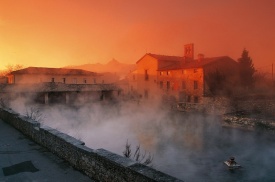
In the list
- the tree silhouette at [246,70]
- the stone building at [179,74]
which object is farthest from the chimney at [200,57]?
the tree silhouette at [246,70]

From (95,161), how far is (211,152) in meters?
13.9

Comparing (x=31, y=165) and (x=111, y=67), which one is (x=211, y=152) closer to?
(x=31, y=165)

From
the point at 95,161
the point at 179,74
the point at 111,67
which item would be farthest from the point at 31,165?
the point at 111,67

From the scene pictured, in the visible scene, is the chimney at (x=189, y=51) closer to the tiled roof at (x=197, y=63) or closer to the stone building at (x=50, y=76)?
the tiled roof at (x=197, y=63)

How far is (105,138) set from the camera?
22.0 m

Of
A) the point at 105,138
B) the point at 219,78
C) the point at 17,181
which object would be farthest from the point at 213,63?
the point at 17,181

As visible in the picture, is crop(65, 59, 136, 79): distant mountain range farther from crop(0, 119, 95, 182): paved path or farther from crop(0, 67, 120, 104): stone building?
crop(0, 119, 95, 182): paved path

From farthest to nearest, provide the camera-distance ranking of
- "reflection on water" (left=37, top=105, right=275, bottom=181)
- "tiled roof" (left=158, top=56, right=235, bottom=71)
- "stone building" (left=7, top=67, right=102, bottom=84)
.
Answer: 1. "stone building" (left=7, top=67, right=102, bottom=84)
2. "tiled roof" (left=158, top=56, right=235, bottom=71)
3. "reflection on water" (left=37, top=105, right=275, bottom=181)

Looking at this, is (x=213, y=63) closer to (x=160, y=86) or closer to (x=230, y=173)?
(x=160, y=86)

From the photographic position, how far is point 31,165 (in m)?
7.19

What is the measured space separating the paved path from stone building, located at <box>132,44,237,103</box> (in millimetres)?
31132

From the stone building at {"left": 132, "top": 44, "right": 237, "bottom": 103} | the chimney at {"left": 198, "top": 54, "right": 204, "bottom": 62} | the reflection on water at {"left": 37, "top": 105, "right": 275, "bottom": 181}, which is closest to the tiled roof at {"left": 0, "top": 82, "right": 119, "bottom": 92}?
the reflection on water at {"left": 37, "top": 105, "right": 275, "bottom": 181}

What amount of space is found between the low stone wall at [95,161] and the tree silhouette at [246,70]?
119 ft

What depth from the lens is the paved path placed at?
245 inches
